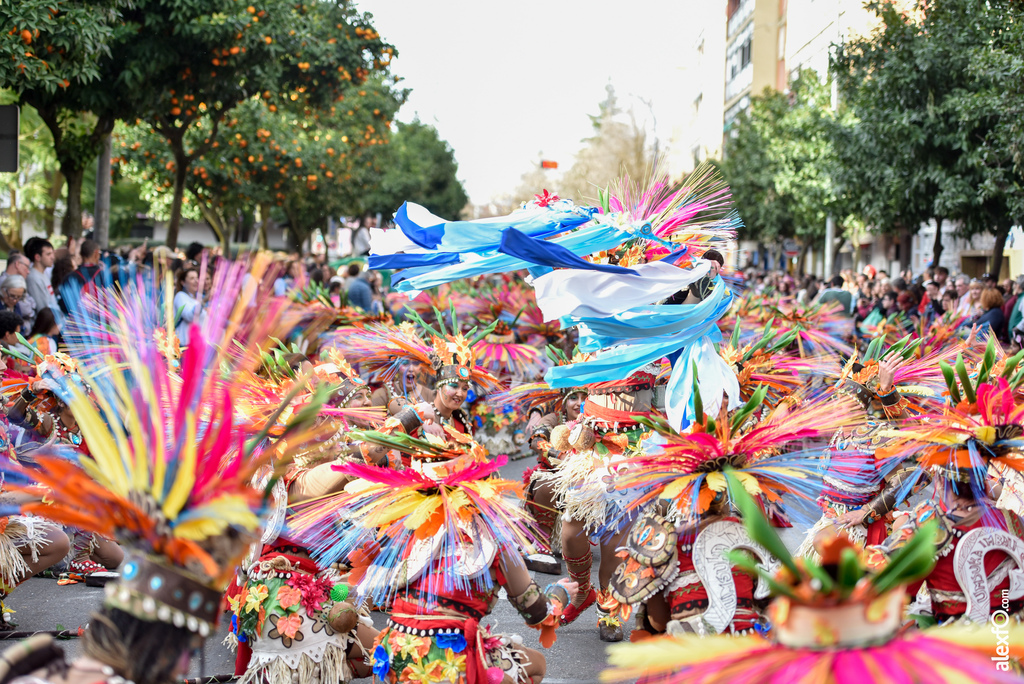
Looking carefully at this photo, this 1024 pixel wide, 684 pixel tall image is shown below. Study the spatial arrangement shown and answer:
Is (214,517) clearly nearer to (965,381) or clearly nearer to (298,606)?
(298,606)

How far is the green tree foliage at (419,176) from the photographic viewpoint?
41.4 metres

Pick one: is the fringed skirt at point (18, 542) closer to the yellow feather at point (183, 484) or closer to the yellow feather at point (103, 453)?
the yellow feather at point (103, 453)

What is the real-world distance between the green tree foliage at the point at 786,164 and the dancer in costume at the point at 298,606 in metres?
13.9

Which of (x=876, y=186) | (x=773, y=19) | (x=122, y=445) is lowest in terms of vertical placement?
(x=122, y=445)

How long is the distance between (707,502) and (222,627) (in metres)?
3.28

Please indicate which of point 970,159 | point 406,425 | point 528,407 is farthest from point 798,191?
Result: point 406,425

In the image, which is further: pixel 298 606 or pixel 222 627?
pixel 222 627

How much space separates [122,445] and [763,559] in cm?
201

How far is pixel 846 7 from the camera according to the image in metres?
27.1

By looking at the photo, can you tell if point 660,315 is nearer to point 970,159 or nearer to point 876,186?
point 970,159

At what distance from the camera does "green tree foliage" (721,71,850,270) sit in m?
21.5

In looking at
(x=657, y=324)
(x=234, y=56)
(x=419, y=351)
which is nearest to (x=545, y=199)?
(x=657, y=324)

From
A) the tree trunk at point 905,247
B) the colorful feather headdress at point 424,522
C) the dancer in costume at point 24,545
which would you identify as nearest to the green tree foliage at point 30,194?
the tree trunk at point 905,247

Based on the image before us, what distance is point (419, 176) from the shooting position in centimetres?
4369
